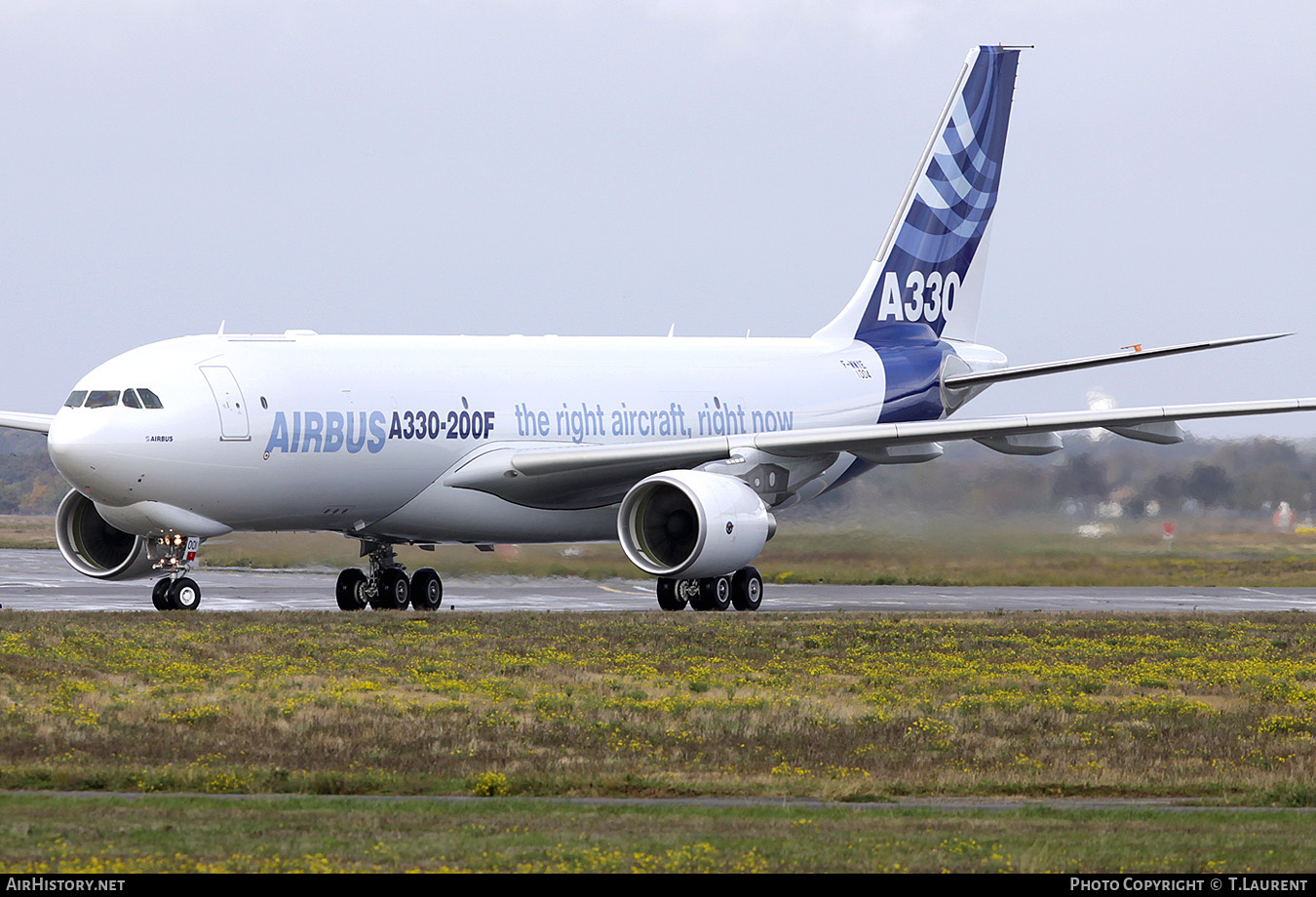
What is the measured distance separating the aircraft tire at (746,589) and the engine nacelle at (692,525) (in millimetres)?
1395

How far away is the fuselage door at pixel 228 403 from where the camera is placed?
24.3 metres

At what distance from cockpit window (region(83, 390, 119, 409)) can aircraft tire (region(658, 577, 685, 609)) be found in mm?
8381

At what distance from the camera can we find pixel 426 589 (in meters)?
28.4

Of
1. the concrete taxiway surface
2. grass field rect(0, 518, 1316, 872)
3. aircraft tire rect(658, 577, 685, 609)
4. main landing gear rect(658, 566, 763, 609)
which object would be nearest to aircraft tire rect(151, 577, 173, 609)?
grass field rect(0, 518, 1316, 872)

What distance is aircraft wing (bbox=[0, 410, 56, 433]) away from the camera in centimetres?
2886

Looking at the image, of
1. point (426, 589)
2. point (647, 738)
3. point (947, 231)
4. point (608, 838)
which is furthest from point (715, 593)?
point (608, 838)

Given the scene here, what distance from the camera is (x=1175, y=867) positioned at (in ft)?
30.3

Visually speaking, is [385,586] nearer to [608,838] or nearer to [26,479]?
[608,838]

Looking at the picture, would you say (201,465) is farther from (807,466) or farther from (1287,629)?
(1287,629)

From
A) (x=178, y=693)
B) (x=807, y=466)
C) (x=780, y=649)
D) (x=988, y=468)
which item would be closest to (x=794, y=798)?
(x=178, y=693)

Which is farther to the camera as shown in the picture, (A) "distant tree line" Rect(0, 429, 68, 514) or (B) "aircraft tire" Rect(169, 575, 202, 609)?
(A) "distant tree line" Rect(0, 429, 68, 514)

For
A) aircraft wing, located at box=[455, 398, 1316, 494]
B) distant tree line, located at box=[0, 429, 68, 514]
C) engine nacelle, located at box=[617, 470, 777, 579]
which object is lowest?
engine nacelle, located at box=[617, 470, 777, 579]

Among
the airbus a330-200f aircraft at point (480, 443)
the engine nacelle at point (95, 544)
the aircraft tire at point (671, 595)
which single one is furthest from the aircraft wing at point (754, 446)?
the engine nacelle at point (95, 544)

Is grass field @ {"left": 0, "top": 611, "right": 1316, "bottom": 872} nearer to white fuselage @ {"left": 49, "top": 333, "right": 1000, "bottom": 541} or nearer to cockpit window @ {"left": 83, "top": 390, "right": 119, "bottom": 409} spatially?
white fuselage @ {"left": 49, "top": 333, "right": 1000, "bottom": 541}
